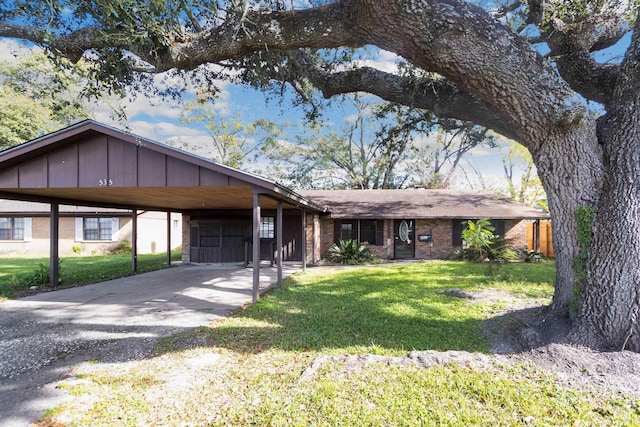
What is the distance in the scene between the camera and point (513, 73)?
4012 millimetres

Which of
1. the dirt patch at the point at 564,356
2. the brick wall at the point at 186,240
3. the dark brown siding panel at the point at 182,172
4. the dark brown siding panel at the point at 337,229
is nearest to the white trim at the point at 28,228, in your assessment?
the brick wall at the point at 186,240

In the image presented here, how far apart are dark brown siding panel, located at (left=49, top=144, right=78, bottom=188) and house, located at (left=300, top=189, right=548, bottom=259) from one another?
961 centimetres

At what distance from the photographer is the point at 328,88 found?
22.7 ft

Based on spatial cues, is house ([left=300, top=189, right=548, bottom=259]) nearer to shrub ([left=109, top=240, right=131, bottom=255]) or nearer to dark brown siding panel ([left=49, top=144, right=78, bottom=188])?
dark brown siding panel ([left=49, top=144, right=78, bottom=188])

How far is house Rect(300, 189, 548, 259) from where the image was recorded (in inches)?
578

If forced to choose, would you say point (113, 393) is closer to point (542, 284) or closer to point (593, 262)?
point (593, 262)

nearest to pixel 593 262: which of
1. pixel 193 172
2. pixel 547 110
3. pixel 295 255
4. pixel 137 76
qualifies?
pixel 547 110

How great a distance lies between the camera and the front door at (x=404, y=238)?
1530 cm

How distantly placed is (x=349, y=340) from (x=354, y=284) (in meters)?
4.25

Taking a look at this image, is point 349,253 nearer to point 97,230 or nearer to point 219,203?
point 219,203

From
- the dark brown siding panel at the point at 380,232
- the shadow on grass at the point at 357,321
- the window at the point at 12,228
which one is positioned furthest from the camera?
the window at the point at 12,228

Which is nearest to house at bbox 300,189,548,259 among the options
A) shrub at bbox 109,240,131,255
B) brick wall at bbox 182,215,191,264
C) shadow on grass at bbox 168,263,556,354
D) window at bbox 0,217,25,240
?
brick wall at bbox 182,215,191,264

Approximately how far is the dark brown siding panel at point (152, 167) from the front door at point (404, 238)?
Answer: 11.3 m

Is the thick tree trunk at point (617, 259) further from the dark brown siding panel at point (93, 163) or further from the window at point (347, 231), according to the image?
the window at point (347, 231)
